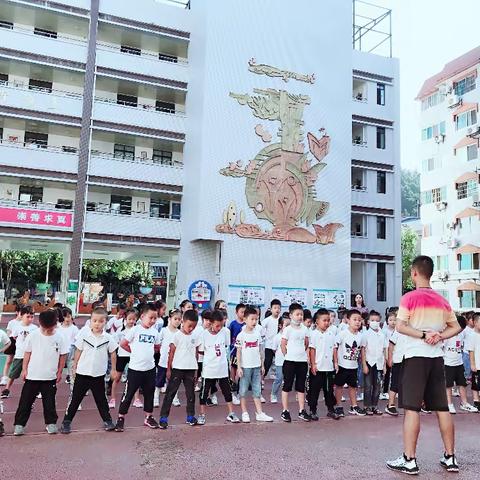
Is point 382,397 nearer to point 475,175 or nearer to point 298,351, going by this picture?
point 298,351

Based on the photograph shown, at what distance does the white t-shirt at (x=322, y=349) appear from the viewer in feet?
21.4

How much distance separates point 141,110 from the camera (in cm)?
1991

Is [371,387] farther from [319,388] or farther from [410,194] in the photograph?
[410,194]

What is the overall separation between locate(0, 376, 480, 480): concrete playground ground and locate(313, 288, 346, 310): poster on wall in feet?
43.0

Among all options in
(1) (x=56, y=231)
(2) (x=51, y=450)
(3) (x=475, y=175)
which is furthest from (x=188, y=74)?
(2) (x=51, y=450)

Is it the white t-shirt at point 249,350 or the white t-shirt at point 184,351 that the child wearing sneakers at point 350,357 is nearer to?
the white t-shirt at point 249,350

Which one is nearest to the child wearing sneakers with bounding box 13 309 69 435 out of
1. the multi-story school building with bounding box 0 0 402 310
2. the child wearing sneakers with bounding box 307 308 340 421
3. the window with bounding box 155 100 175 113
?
the child wearing sneakers with bounding box 307 308 340 421

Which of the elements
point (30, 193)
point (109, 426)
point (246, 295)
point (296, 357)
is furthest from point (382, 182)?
point (109, 426)

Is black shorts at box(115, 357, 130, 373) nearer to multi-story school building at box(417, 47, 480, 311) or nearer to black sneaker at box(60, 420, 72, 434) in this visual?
black sneaker at box(60, 420, 72, 434)

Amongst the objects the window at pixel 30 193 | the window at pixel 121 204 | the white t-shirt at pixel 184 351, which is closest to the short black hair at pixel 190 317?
the white t-shirt at pixel 184 351

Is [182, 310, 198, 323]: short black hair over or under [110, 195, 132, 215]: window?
under

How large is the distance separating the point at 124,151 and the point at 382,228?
41.2 feet

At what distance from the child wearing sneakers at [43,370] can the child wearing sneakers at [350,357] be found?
11.7 ft

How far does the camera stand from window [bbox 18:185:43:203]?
19.4 meters
